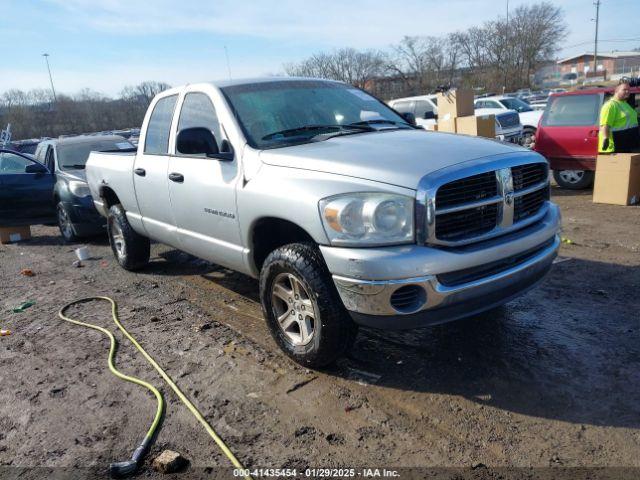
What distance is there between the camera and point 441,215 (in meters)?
2.83

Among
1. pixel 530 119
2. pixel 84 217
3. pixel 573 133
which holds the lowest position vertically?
pixel 84 217

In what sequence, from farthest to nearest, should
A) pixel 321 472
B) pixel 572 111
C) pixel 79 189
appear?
1. pixel 572 111
2. pixel 79 189
3. pixel 321 472

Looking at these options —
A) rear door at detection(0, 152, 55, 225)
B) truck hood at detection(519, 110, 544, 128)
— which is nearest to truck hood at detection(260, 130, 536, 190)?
rear door at detection(0, 152, 55, 225)

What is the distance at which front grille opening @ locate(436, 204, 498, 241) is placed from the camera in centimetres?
286

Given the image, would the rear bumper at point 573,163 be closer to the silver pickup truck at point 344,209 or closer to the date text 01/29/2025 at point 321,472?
the silver pickup truck at point 344,209

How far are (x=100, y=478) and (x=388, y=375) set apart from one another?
1.77m

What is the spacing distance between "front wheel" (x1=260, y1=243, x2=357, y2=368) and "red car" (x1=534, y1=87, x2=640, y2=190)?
7.17 meters

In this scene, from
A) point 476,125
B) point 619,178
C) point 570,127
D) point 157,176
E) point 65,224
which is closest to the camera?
point 157,176

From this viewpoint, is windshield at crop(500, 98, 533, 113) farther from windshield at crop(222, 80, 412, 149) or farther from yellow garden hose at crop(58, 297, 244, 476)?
yellow garden hose at crop(58, 297, 244, 476)

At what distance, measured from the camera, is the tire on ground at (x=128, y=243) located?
5867 mm

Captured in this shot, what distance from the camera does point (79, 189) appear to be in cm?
804

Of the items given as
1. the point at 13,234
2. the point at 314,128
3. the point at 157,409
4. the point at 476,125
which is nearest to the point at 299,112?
the point at 314,128

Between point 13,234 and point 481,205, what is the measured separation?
361 inches

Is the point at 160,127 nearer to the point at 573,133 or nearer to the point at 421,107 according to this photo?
the point at 573,133
